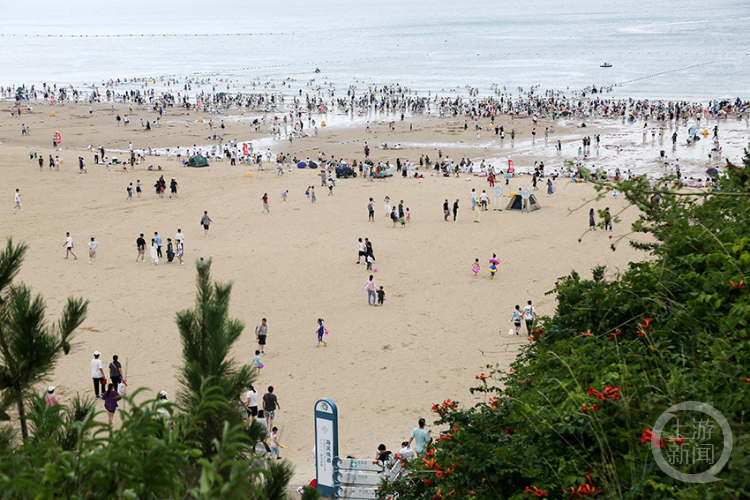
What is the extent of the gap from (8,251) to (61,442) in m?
1.62

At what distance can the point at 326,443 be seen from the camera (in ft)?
36.1

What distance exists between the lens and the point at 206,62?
136 meters

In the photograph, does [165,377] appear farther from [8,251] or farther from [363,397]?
[8,251]

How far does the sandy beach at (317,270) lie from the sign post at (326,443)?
1.05m

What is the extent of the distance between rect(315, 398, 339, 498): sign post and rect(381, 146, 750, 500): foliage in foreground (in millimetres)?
2312

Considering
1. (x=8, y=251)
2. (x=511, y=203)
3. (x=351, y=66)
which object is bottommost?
(x=511, y=203)

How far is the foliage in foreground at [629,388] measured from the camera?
5.68 meters

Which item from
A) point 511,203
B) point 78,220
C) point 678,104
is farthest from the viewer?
point 678,104

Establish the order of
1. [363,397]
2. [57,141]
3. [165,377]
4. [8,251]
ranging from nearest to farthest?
1. [8,251]
2. [363,397]
3. [165,377]
4. [57,141]

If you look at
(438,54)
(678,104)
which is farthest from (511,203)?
(438,54)

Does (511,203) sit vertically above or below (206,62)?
below

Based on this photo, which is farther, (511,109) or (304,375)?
(511,109)

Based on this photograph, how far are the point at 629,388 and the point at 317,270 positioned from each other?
18.9 m

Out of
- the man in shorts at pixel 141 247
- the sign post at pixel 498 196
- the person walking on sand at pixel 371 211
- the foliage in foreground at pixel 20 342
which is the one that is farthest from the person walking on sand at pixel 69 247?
the foliage in foreground at pixel 20 342
